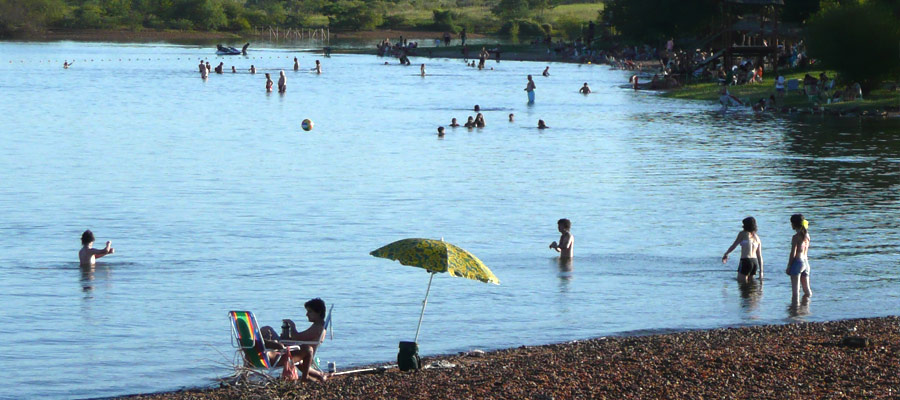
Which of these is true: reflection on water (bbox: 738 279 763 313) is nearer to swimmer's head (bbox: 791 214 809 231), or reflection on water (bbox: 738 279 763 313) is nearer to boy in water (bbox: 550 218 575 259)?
swimmer's head (bbox: 791 214 809 231)

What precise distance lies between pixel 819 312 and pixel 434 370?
6482 millimetres

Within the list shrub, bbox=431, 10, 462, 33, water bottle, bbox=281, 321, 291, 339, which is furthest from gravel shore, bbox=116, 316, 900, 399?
shrub, bbox=431, 10, 462, 33

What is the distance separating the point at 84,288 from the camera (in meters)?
18.4

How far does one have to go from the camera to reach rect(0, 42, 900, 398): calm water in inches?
617

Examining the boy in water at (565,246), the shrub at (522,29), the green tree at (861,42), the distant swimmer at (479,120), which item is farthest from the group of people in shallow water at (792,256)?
the shrub at (522,29)

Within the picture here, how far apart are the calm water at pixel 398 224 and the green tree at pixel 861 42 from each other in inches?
157

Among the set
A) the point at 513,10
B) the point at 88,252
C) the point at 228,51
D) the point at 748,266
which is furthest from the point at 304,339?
the point at 513,10

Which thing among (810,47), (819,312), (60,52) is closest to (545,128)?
(810,47)

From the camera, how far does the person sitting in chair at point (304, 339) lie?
12094 millimetres

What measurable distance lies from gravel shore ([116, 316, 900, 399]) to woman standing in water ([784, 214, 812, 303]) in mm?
2143

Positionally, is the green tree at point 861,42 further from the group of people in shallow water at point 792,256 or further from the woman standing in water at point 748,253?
the woman standing in water at point 748,253

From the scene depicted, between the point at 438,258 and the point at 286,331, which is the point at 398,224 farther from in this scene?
the point at 438,258

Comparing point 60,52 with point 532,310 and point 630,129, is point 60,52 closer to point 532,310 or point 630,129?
point 630,129

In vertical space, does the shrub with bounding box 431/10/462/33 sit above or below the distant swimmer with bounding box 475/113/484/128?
above
